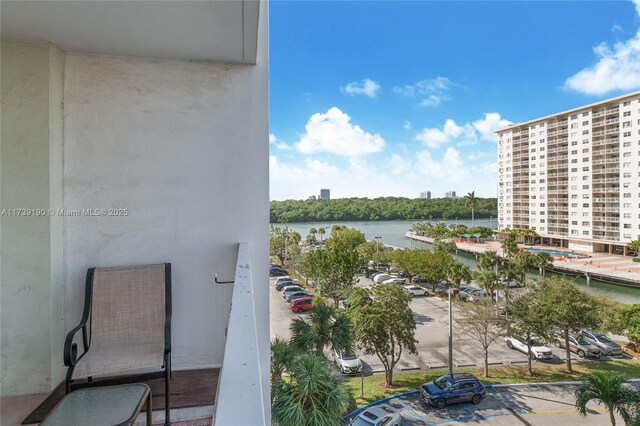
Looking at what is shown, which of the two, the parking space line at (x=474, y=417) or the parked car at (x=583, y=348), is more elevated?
the parked car at (x=583, y=348)

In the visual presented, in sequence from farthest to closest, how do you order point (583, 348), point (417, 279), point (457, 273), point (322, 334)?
point (417, 279) < point (457, 273) < point (583, 348) < point (322, 334)

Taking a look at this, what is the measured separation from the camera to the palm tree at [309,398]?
5312 mm

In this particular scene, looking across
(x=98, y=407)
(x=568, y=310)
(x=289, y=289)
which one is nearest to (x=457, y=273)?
(x=568, y=310)

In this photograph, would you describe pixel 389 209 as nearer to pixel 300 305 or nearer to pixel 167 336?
pixel 300 305

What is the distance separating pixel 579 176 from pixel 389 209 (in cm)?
3146

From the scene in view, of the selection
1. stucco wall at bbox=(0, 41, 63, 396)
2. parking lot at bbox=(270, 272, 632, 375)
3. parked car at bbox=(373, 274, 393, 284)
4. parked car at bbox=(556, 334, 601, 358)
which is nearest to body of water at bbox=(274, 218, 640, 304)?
parked car at bbox=(556, 334, 601, 358)

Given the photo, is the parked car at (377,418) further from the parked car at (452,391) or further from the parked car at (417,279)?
the parked car at (417,279)

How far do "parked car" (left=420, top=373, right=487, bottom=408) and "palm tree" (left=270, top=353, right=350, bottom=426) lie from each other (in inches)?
172

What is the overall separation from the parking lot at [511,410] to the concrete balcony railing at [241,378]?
9026mm

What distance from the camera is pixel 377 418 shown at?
24.3ft

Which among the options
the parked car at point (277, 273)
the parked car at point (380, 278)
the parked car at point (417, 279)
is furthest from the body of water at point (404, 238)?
the parked car at point (277, 273)

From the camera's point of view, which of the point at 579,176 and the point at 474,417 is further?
the point at 579,176

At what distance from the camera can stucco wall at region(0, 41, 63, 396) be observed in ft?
6.22

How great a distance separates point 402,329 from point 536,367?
554cm
